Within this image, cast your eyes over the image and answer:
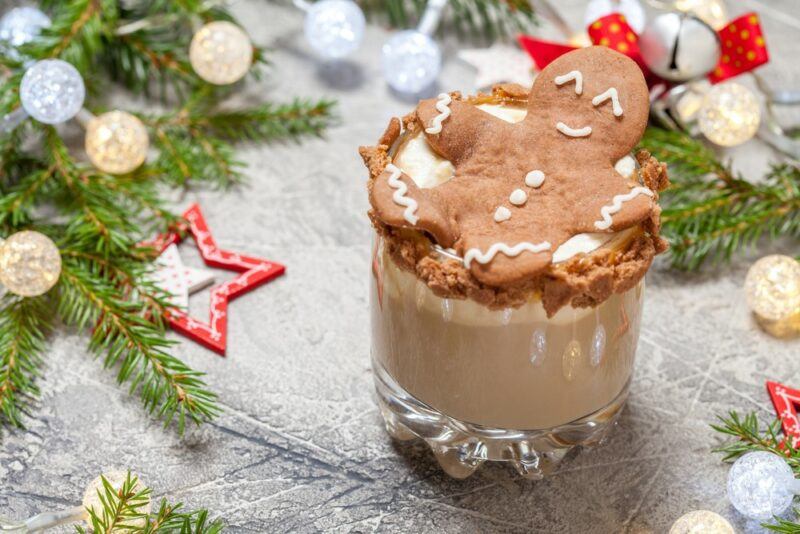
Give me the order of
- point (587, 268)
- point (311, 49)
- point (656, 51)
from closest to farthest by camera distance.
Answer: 1. point (587, 268)
2. point (656, 51)
3. point (311, 49)

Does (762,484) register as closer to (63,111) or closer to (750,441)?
(750,441)

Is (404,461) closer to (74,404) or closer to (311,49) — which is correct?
(74,404)

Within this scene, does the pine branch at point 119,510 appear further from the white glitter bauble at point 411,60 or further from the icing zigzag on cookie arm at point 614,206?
the white glitter bauble at point 411,60

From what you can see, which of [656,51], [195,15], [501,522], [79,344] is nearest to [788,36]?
[656,51]

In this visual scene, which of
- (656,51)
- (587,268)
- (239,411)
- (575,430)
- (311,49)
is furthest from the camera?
(311,49)

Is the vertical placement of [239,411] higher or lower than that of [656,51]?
lower

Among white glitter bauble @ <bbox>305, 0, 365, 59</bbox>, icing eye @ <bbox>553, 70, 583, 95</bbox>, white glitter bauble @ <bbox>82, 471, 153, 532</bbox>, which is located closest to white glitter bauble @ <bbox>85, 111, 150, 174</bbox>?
white glitter bauble @ <bbox>305, 0, 365, 59</bbox>

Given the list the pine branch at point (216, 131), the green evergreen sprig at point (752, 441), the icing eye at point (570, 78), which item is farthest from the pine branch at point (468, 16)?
the green evergreen sprig at point (752, 441)
